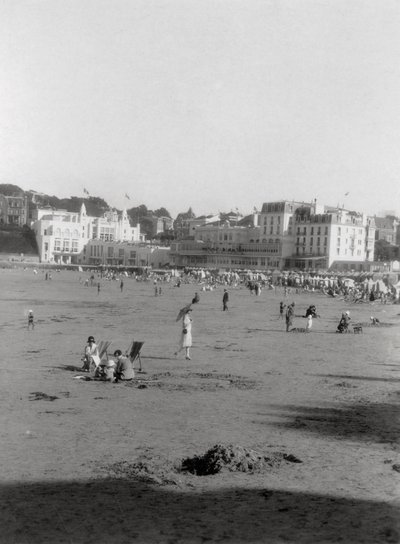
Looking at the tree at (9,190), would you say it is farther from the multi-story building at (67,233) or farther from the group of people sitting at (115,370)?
the group of people sitting at (115,370)

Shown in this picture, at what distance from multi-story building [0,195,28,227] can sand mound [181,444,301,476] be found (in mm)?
138351

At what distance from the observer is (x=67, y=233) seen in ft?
412

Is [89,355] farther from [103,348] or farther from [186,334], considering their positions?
[186,334]

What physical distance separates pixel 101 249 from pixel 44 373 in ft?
365

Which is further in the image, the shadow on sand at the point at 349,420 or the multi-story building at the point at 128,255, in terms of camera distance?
the multi-story building at the point at 128,255

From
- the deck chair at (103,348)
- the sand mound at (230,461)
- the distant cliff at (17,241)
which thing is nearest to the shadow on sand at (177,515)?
the sand mound at (230,461)

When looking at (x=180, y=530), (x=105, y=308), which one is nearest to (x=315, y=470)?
(x=180, y=530)

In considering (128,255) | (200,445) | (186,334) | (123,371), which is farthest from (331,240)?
(200,445)

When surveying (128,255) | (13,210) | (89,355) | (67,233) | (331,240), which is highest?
(13,210)

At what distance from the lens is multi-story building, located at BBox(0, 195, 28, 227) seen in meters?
142

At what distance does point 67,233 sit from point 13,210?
2541cm

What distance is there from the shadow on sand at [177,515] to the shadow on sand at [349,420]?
120 inches

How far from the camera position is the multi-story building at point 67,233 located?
406 ft

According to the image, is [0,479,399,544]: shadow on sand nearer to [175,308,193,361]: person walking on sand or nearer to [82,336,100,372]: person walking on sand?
[82,336,100,372]: person walking on sand
